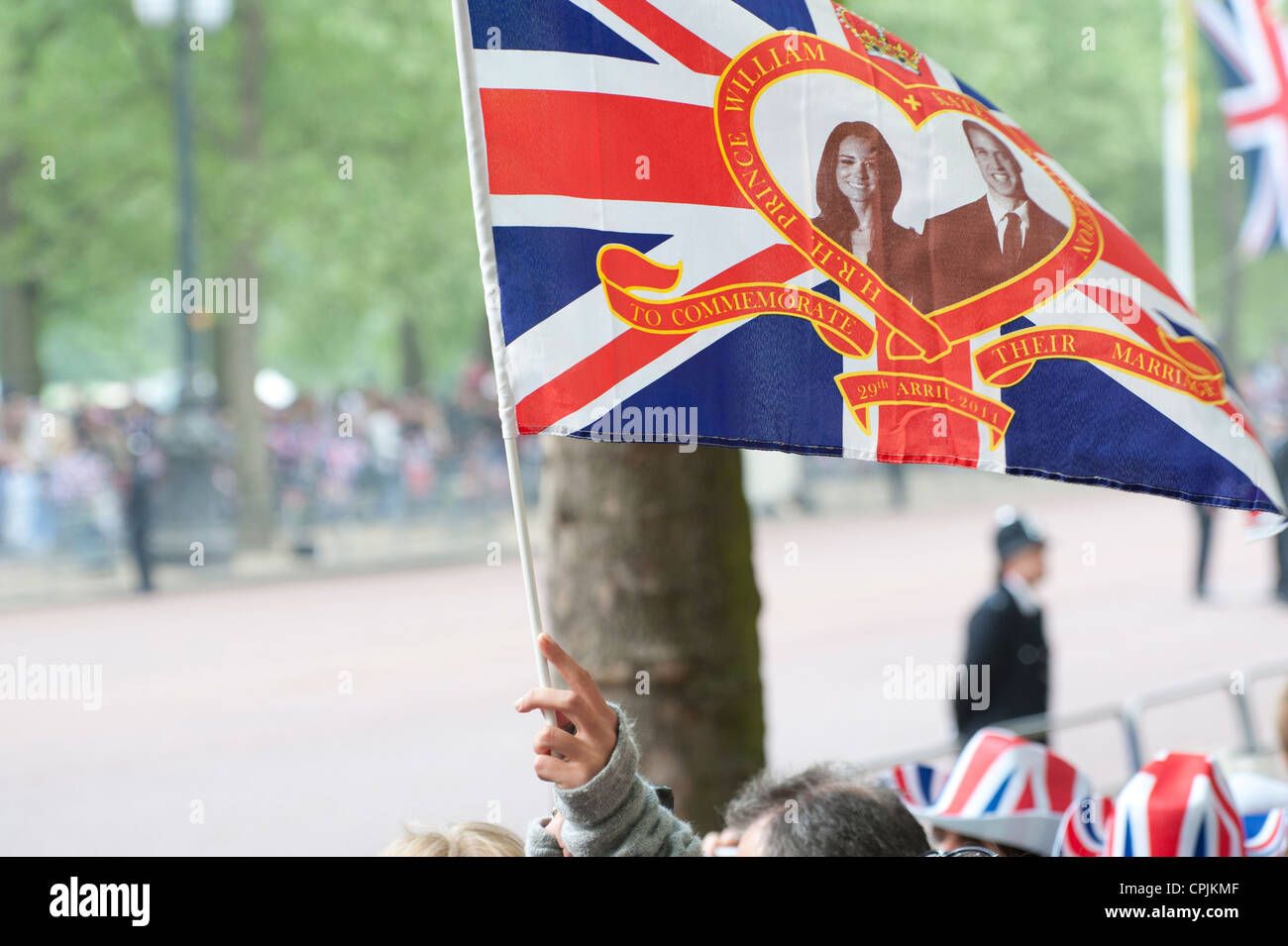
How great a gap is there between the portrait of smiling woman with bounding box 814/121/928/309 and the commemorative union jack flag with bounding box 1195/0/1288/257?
10531 mm

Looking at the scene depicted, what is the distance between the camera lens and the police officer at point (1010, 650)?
6.39 m

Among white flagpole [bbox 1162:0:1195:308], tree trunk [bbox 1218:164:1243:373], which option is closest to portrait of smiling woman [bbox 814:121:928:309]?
white flagpole [bbox 1162:0:1195:308]

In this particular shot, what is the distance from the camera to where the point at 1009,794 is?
3.45 meters

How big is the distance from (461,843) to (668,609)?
2.02 meters

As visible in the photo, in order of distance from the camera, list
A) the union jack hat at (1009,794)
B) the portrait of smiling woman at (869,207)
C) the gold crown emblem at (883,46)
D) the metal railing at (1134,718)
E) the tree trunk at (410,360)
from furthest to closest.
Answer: the tree trunk at (410,360), the metal railing at (1134,718), the union jack hat at (1009,794), the gold crown emblem at (883,46), the portrait of smiling woman at (869,207)

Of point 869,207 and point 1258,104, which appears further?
point 1258,104

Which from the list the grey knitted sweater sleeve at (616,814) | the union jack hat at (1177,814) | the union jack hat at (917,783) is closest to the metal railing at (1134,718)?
the union jack hat at (917,783)

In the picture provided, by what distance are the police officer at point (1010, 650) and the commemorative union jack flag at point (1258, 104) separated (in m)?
7.32

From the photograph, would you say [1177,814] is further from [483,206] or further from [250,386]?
[250,386]

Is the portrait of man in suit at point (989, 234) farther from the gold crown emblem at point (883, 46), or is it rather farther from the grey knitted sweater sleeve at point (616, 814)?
the grey knitted sweater sleeve at point (616, 814)

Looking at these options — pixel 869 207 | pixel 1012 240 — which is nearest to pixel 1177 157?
pixel 1012 240

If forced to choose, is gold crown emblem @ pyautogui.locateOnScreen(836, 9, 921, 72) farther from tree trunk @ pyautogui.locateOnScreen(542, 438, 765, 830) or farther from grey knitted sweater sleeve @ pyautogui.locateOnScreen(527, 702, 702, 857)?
grey knitted sweater sleeve @ pyautogui.locateOnScreen(527, 702, 702, 857)

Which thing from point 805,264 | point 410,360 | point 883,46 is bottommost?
point 805,264

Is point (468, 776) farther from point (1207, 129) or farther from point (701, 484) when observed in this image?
point (1207, 129)
